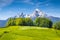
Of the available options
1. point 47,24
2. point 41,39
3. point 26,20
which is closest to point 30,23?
point 26,20

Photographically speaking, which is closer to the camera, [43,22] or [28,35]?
[28,35]

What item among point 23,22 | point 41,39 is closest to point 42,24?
point 23,22

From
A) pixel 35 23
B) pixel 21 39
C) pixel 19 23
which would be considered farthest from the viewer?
pixel 35 23

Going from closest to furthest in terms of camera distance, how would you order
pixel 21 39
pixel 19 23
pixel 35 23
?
pixel 21 39 → pixel 19 23 → pixel 35 23

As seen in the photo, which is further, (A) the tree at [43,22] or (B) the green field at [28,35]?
(A) the tree at [43,22]

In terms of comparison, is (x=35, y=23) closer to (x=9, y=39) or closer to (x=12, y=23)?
(x=12, y=23)

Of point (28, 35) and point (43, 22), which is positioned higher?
point (43, 22)

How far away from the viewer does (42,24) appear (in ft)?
401

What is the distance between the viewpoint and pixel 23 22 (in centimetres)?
11769

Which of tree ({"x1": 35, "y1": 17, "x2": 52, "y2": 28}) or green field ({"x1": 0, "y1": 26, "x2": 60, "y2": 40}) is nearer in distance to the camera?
green field ({"x1": 0, "y1": 26, "x2": 60, "y2": 40})

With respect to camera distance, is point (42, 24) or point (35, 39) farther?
point (42, 24)

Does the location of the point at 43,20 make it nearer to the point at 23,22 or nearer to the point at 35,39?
the point at 23,22

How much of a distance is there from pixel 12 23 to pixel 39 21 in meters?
18.7

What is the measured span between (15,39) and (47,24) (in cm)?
6355
